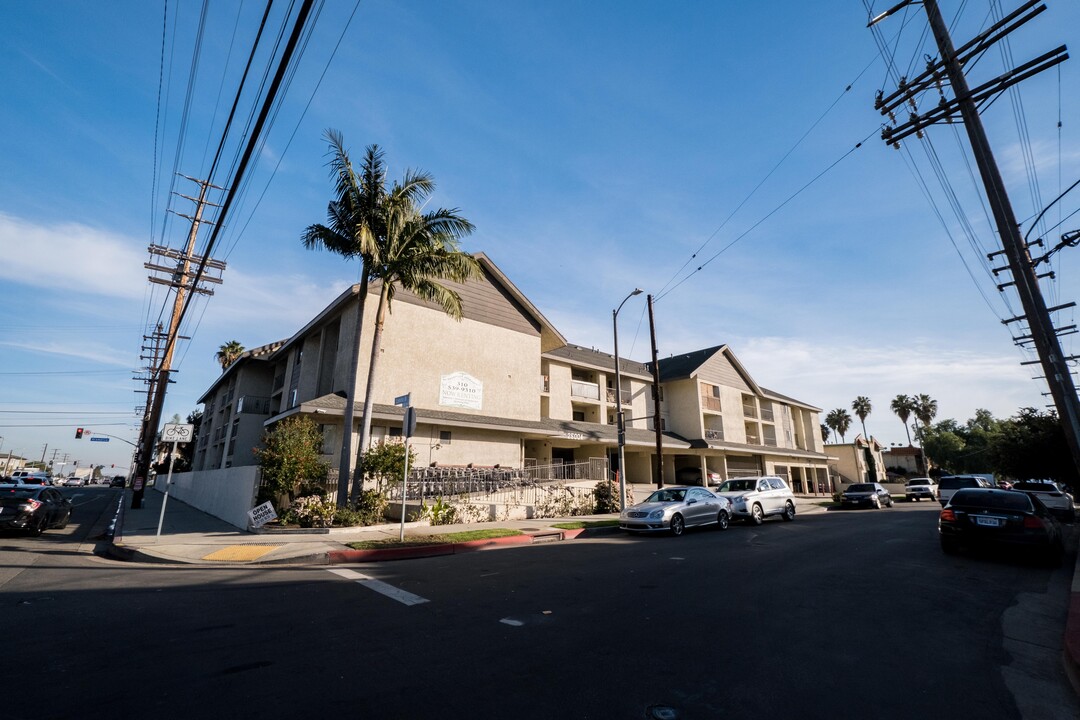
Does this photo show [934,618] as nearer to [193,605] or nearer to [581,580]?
[581,580]

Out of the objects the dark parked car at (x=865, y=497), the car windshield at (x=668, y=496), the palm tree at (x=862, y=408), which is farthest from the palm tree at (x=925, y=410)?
the car windshield at (x=668, y=496)

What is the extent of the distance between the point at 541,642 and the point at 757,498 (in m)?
15.5

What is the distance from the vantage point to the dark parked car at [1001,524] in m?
9.21

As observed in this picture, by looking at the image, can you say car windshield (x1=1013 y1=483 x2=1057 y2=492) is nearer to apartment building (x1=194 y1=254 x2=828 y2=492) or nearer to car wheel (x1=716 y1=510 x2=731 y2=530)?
car wheel (x1=716 y1=510 x2=731 y2=530)

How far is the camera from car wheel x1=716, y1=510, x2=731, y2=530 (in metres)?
16.0

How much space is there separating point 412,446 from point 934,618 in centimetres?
→ 1664

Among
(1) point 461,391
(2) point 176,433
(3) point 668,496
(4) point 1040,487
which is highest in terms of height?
(1) point 461,391

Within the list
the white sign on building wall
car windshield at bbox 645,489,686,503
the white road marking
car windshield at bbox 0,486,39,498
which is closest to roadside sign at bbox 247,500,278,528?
car windshield at bbox 0,486,39,498

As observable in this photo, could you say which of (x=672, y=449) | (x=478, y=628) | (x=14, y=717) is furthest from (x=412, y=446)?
(x=672, y=449)

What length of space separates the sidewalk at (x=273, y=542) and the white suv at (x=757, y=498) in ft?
15.7

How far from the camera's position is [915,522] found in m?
17.1

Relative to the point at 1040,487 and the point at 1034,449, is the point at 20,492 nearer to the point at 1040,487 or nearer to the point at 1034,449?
the point at 1040,487

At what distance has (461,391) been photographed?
22.5 meters

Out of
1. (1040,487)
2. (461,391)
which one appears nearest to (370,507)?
(461,391)
